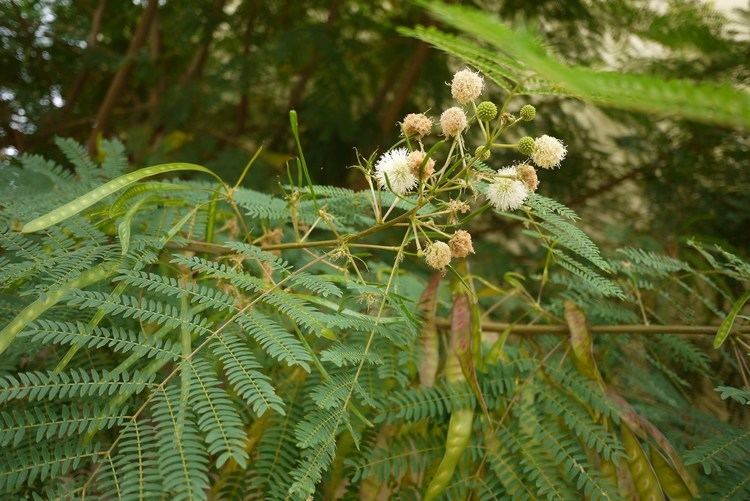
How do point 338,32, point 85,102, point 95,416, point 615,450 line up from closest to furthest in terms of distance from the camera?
point 95,416 → point 615,450 → point 338,32 → point 85,102

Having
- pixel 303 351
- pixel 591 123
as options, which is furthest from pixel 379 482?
pixel 591 123

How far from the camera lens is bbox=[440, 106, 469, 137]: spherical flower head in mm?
764

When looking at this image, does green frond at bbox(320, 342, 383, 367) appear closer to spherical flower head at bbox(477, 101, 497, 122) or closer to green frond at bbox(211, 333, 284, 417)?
green frond at bbox(211, 333, 284, 417)

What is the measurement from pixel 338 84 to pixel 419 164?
1.33 meters

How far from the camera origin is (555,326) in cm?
115

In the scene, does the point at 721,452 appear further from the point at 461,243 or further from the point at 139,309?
the point at 139,309

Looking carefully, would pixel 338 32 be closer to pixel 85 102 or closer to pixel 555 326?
pixel 85 102

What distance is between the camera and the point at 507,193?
0.79 m

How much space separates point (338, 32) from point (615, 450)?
1.64 m

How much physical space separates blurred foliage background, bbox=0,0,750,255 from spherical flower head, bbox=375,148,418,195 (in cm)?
102

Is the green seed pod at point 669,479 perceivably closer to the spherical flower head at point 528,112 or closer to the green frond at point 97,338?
the spherical flower head at point 528,112

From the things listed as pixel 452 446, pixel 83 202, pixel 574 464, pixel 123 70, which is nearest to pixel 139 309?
pixel 83 202

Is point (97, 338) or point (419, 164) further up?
point (419, 164)

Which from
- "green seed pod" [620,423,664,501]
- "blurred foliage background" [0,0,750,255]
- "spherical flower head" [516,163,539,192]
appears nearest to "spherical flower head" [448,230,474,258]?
"spherical flower head" [516,163,539,192]
